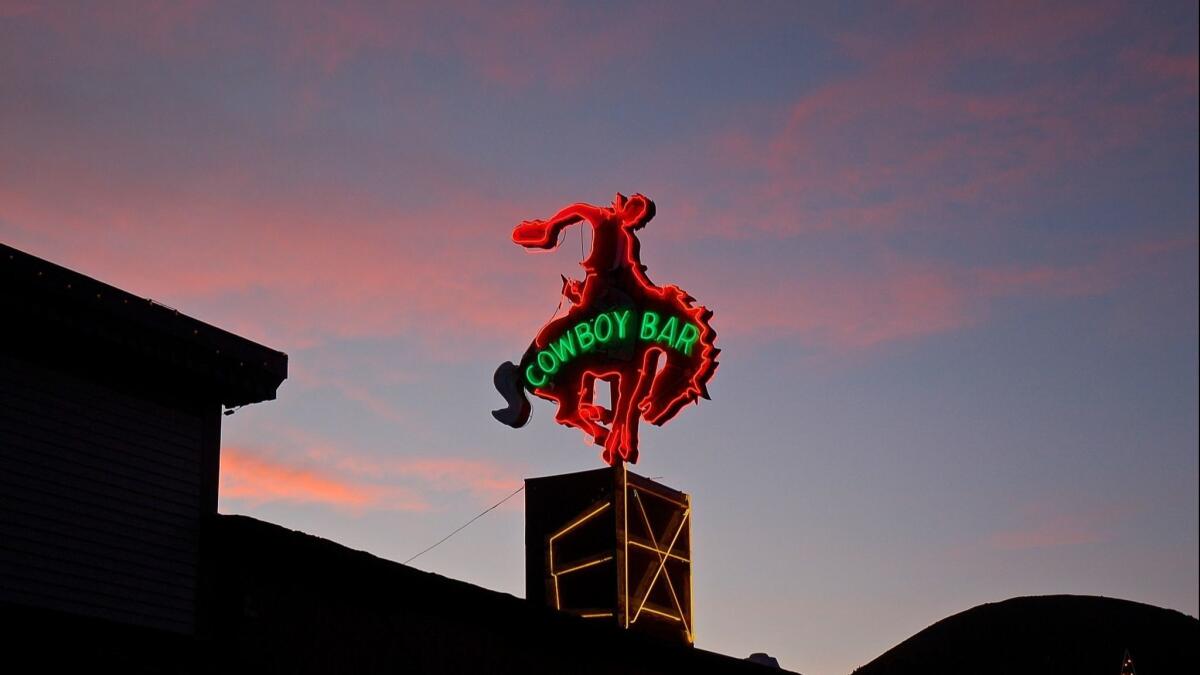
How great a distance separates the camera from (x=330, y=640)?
19609 millimetres

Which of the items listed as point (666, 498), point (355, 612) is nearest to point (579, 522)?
point (666, 498)

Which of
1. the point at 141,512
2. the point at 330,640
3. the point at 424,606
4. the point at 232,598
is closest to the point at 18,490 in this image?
the point at 141,512

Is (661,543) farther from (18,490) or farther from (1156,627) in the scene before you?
(1156,627)

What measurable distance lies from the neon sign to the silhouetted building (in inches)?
384

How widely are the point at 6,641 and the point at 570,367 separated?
1616cm

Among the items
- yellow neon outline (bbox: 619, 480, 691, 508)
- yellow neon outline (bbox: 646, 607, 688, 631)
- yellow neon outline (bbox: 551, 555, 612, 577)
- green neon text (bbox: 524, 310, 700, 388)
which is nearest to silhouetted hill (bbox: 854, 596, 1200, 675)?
yellow neon outline (bbox: 619, 480, 691, 508)

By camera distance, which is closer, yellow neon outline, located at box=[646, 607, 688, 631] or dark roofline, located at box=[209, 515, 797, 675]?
dark roofline, located at box=[209, 515, 797, 675]

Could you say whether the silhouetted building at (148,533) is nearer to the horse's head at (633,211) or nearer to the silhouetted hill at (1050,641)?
the horse's head at (633,211)

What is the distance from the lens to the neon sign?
101 feet

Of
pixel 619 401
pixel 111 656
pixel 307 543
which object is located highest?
pixel 619 401

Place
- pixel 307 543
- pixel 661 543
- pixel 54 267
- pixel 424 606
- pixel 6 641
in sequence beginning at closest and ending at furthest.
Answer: pixel 6 641, pixel 54 267, pixel 307 543, pixel 424 606, pixel 661 543

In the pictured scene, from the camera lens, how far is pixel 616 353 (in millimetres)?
31047

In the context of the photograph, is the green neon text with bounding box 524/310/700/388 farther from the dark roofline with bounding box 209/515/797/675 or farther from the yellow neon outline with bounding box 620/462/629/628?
the dark roofline with bounding box 209/515/797/675

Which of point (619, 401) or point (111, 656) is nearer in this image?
point (111, 656)
